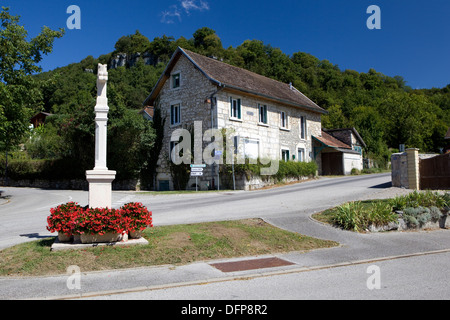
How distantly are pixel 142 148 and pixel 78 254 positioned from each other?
70.1 ft

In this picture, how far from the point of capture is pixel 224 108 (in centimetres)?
2523

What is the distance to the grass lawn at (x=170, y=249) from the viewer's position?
21.1ft

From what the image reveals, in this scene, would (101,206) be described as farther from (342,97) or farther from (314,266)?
(342,97)

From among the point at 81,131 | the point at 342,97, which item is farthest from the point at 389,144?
the point at 81,131

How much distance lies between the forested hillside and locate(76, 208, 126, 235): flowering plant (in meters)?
20.1

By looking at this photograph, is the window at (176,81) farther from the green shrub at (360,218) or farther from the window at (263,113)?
the green shrub at (360,218)

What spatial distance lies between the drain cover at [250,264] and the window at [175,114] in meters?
21.2

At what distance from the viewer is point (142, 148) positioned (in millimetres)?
27688

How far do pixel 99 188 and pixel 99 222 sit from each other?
45.5 inches

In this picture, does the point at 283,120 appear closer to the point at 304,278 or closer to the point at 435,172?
the point at 435,172

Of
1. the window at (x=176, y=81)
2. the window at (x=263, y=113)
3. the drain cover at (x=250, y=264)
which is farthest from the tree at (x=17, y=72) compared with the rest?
the drain cover at (x=250, y=264)

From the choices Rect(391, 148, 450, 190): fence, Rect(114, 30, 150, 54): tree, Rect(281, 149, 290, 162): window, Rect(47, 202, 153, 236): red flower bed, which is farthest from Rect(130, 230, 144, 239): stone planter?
Rect(114, 30, 150, 54): tree

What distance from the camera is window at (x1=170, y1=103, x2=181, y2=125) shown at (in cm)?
2745

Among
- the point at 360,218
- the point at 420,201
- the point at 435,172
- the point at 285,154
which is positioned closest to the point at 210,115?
the point at 285,154
